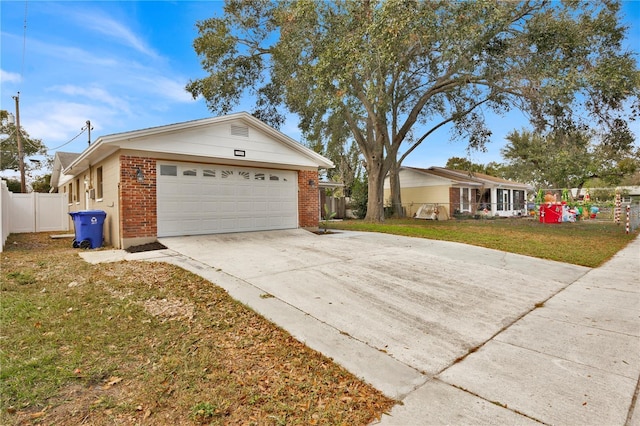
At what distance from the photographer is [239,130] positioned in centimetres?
985

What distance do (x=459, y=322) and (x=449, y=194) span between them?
21.1 m

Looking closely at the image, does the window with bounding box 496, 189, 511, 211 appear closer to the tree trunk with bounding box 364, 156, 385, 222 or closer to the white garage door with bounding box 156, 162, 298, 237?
the tree trunk with bounding box 364, 156, 385, 222

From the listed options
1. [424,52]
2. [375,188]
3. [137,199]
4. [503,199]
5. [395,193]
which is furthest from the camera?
[503,199]

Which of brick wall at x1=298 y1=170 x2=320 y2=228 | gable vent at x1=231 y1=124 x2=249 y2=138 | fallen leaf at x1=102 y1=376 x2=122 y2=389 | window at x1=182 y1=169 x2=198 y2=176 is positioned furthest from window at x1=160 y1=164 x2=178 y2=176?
fallen leaf at x1=102 y1=376 x2=122 y2=389

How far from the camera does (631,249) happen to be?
31.1 feet

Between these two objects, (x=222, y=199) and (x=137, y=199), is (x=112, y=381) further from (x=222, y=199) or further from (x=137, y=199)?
(x=222, y=199)

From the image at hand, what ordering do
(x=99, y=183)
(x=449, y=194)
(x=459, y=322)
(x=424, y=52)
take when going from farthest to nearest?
1. (x=449, y=194)
2. (x=424, y=52)
3. (x=99, y=183)
4. (x=459, y=322)

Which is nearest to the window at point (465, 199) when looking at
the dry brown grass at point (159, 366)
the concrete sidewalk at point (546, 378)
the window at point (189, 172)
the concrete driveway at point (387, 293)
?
the concrete driveway at point (387, 293)

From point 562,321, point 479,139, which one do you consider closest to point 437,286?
point 562,321

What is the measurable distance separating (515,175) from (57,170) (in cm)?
4155

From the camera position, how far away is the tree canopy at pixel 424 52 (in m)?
10.5

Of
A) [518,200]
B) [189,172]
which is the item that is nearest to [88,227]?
[189,172]

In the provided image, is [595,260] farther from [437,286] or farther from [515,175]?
[515,175]

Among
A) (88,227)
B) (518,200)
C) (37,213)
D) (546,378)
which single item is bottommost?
(546,378)
